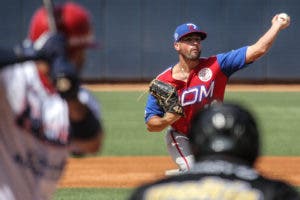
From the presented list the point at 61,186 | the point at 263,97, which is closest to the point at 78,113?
the point at 61,186

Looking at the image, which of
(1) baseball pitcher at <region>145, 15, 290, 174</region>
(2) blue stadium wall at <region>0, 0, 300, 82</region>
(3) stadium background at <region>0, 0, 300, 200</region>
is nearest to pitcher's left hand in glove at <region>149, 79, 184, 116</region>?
(1) baseball pitcher at <region>145, 15, 290, 174</region>

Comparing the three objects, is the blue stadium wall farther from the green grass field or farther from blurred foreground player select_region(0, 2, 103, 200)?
blurred foreground player select_region(0, 2, 103, 200)

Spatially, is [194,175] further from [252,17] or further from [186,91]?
[252,17]

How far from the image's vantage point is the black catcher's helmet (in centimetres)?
301

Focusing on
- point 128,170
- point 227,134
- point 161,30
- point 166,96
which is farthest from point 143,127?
point 227,134

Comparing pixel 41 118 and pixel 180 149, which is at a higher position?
pixel 41 118

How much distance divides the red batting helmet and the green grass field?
20.4 feet

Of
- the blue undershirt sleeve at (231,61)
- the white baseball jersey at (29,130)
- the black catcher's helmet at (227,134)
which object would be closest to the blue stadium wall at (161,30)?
the blue undershirt sleeve at (231,61)

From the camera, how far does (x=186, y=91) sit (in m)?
8.91

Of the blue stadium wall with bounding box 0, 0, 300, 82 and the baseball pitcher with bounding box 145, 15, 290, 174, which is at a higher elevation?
the baseball pitcher with bounding box 145, 15, 290, 174

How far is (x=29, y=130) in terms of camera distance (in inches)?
160

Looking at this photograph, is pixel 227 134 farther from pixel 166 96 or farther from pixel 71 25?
pixel 166 96

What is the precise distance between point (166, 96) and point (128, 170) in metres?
4.08

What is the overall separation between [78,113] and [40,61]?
30 centimetres
